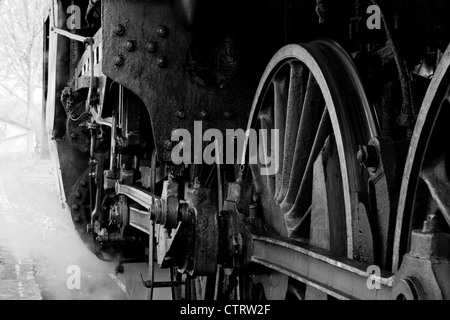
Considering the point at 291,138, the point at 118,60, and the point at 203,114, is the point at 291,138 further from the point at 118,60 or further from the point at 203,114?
the point at 118,60

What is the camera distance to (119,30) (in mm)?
2670

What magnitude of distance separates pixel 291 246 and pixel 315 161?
0.99 feet

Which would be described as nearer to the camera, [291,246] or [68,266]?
[291,246]

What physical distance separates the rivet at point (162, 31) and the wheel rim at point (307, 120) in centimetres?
60

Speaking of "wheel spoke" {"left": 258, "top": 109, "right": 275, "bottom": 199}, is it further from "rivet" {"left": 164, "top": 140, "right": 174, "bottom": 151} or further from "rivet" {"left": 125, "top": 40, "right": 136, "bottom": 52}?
"rivet" {"left": 125, "top": 40, "right": 136, "bottom": 52}

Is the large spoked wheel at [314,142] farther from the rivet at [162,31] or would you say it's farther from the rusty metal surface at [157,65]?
the rivet at [162,31]

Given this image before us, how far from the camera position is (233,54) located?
9.28 ft

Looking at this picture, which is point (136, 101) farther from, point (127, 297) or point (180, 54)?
point (127, 297)

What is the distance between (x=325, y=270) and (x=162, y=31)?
1.52 metres

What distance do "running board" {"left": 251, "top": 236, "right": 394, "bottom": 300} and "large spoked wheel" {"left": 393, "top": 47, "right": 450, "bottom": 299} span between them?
0.09 m

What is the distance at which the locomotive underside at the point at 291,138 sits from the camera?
4.50ft

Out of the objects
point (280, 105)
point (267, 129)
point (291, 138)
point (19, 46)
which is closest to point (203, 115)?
point (267, 129)

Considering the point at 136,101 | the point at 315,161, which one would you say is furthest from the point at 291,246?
the point at 136,101

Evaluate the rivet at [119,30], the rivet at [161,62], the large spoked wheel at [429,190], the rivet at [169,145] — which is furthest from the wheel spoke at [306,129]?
the rivet at [119,30]
